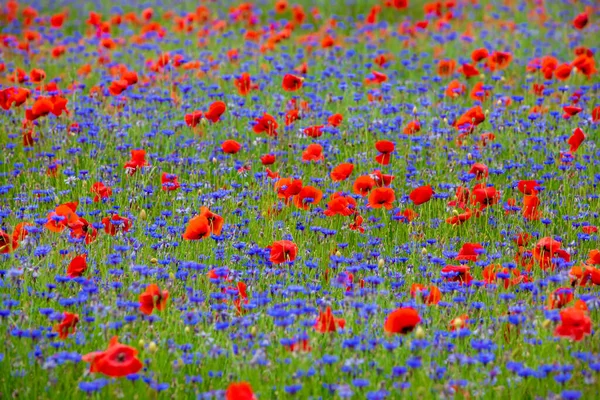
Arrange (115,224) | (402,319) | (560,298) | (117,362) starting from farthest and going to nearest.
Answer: (115,224) < (560,298) < (402,319) < (117,362)

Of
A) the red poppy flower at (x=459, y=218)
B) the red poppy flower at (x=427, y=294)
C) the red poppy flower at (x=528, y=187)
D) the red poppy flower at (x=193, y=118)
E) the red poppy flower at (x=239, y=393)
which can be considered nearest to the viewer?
the red poppy flower at (x=239, y=393)

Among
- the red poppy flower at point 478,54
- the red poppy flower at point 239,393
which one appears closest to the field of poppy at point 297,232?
the red poppy flower at point 239,393

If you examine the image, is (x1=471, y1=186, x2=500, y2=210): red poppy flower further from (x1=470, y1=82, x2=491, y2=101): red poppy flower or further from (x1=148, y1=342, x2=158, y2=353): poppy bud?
(x1=148, y1=342, x2=158, y2=353): poppy bud

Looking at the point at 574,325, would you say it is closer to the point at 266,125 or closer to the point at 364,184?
the point at 364,184

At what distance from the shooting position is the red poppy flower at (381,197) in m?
4.28

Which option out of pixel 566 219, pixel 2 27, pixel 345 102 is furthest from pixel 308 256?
pixel 2 27

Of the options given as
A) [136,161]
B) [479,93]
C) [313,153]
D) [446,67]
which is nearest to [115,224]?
[136,161]

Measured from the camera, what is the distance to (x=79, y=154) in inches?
213

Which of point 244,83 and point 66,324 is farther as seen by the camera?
point 244,83

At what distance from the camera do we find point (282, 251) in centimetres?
371

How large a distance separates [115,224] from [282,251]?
88 centimetres

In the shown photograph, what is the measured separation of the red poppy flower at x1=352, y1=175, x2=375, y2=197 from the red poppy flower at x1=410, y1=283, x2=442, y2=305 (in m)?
0.96

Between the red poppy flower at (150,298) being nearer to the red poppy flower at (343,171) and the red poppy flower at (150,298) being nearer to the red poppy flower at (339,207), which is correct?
the red poppy flower at (339,207)

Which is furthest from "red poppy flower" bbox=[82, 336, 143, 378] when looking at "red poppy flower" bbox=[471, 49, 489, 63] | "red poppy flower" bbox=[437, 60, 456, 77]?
"red poppy flower" bbox=[437, 60, 456, 77]
